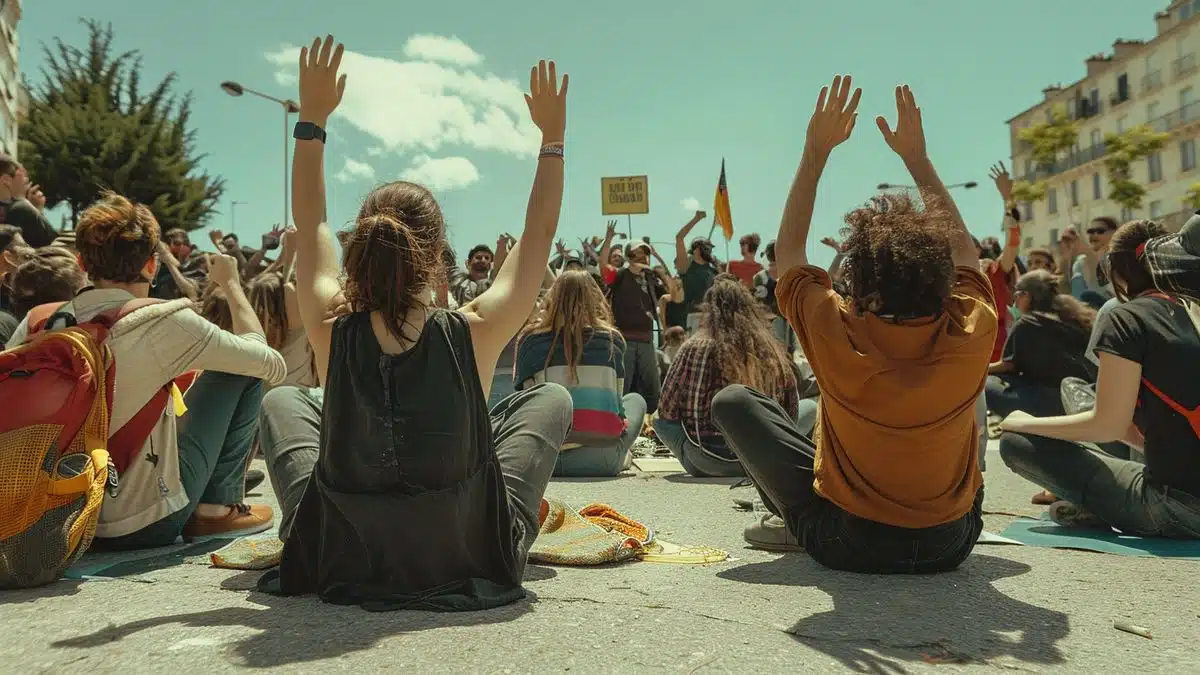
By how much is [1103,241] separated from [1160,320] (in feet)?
21.9

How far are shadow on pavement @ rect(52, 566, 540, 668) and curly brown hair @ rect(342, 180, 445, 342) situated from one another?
0.85 m

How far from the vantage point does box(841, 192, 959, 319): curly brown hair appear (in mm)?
3412

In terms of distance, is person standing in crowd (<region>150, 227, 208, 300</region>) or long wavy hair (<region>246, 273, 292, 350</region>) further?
person standing in crowd (<region>150, 227, 208, 300</region>)

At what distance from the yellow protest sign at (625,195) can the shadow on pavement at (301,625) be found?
1423 centimetres

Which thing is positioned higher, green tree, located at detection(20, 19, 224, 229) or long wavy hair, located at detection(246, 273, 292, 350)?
green tree, located at detection(20, 19, 224, 229)

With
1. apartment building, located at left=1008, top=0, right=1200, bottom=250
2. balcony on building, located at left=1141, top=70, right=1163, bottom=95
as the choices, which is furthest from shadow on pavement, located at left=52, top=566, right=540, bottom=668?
balcony on building, located at left=1141, top=70, right=1163, bottom=95

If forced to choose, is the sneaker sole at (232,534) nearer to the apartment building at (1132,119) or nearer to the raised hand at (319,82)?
the raised hand at (319,82)

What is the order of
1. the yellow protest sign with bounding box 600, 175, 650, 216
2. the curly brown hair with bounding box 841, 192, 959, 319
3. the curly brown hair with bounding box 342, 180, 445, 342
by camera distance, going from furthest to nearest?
the yellow protest sign with bounding box 600, 175, 650, 216
the curly brown hair with bounding box 841, 192, 959, 319
the curly brown hair with bounding box 342, 180, 445, 342

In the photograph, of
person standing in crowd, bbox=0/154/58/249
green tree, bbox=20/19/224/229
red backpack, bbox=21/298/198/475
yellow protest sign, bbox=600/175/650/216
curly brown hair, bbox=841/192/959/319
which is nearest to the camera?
Result: curly brown hair, bbox=841/192/959/319

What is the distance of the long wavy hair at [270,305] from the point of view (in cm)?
689

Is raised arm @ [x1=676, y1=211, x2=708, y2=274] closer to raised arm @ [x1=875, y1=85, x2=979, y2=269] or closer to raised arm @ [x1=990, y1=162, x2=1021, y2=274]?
raised arm @ [x1=990, y1=162, x2=1021, y2=274]

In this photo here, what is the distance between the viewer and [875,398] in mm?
3453

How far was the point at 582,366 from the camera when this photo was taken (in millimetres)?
7160

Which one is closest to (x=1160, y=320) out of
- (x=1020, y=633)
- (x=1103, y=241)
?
(x=1020, y=633)
